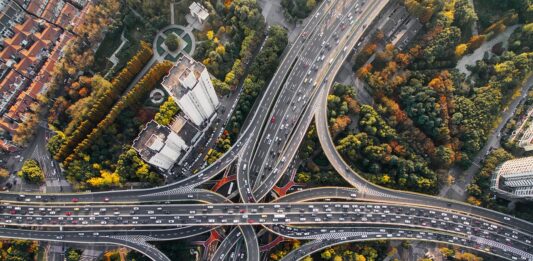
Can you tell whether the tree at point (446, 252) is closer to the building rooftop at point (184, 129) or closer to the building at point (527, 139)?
the building at point (527, 139)

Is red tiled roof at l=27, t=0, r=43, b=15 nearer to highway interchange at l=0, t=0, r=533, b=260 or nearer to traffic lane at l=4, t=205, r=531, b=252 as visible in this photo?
highway interchange at l=0, t=0, r=533, b=260

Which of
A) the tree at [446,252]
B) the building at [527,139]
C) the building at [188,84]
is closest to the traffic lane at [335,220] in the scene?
the tree at [446,252]

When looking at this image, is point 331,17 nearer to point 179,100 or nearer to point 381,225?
point 179,100

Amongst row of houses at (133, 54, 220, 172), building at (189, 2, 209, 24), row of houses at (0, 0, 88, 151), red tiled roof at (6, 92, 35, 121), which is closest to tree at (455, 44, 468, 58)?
row of houses at (133, 54, 220, 172)

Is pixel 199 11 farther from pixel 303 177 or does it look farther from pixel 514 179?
pixel 514 179

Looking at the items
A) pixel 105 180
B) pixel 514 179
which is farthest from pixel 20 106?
pixel 514 179

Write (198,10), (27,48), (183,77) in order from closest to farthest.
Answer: (183,77), (27,48), (198,10)
